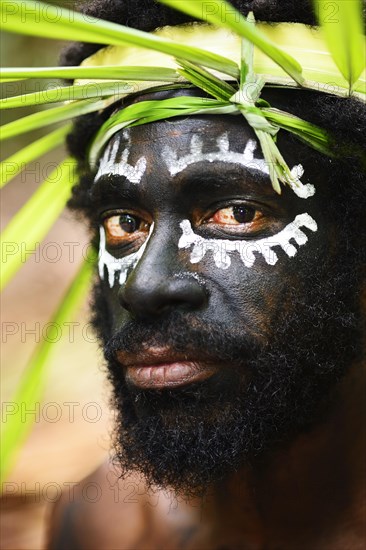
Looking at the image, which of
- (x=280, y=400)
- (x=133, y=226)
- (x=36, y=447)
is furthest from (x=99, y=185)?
(x=36, y=447)

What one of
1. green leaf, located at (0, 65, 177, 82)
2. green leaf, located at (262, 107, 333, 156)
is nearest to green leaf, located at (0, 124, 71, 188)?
green leaf, located at (0, 65, 177, 82)

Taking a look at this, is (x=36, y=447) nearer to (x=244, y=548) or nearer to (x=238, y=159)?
(x=244, y=548)

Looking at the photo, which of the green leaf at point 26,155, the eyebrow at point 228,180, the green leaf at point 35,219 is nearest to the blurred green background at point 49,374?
the green leaf at point 35,219

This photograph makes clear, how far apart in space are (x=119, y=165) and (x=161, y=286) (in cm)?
52

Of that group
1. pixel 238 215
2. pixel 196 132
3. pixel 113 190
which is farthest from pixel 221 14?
pixel 113 190

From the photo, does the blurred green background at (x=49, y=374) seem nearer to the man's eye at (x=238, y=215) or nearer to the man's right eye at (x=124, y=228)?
the man's right eye at (x=124, y=228)

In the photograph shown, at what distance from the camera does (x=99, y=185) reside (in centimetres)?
297

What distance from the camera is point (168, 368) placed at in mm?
2693

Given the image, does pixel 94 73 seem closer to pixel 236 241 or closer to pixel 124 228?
pixel 124 228

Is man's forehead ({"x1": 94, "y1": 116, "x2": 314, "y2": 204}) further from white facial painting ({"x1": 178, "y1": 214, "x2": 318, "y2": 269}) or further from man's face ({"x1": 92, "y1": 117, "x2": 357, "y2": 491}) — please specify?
white facial painting ({"x1": 178, "y1": 214, "x2": 318, "y2": 269})

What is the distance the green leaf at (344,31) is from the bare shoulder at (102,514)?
203 centimetres

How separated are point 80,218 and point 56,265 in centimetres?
443

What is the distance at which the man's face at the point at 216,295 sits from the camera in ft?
8.66

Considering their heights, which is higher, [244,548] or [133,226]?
[133,226]
